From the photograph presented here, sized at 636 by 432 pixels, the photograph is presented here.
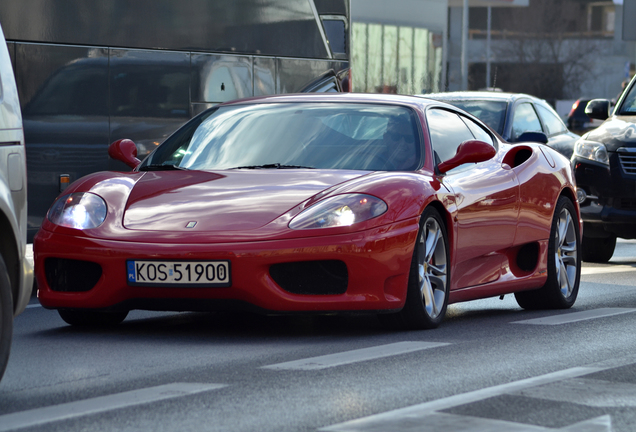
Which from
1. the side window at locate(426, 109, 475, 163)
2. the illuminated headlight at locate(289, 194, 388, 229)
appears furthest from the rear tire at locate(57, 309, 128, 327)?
the side window at locate(426, 109, 475, 163)

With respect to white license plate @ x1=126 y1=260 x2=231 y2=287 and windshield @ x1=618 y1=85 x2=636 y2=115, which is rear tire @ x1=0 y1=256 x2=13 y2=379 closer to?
white license plate @ x1=126 y1=260 x2=231 y2=287

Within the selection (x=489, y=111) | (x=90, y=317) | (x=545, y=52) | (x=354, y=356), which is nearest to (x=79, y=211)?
(x=90, y=317)

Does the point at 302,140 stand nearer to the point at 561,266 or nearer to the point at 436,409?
the point at 561,266

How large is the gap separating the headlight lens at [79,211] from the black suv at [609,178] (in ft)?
21.5

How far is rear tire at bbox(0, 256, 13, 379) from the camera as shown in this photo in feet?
15.7

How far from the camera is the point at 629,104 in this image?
1284 cm

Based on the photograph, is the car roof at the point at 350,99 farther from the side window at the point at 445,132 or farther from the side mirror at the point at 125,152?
the side mirror at the point at 125,152

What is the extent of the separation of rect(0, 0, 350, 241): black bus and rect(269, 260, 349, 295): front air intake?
3715 mm

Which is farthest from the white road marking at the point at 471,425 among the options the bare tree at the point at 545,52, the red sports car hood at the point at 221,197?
the bare tree at the point at 545,52

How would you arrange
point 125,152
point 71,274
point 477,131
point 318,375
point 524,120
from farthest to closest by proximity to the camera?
1. point 524,120
2. point 477,131
3. point 125,152
4. point 71,274
5. point 318,375

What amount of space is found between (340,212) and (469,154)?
115 centimetres

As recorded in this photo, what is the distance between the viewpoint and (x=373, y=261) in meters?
6.38

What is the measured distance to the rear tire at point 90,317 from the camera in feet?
22.6

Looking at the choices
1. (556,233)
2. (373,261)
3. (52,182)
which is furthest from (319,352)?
(52,182)
